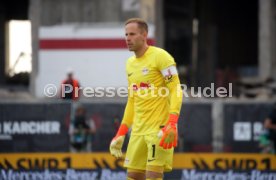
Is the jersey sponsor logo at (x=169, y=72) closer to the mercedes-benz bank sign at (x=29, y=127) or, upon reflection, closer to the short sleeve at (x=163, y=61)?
the short sleeve at (x=163, y=61)

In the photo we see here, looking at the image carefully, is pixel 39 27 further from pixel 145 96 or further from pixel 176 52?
pixel 145 96

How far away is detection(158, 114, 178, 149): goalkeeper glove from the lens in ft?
29.2

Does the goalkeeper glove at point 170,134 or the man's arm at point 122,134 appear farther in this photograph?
the man's arm at point 122,134

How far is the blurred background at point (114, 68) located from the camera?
15.7 metres

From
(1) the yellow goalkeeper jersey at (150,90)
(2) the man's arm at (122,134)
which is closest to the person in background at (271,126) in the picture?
(2) the man's arm at (122,134)

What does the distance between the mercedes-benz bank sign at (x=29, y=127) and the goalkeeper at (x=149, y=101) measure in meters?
6.49

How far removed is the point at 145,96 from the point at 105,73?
15.9 m

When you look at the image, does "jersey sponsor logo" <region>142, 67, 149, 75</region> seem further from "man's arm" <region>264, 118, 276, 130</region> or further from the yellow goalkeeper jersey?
"man's arm" <region>264, 118, 276, 130</region>

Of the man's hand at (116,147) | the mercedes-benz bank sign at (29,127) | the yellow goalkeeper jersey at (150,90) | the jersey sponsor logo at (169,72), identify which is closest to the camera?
the jersey sponsor logo at (169,72)

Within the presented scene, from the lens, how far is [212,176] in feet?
50.2

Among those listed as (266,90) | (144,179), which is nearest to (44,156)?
(144,179)

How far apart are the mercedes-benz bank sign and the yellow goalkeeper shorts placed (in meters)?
6.53

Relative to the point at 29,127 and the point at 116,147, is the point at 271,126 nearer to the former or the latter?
the point at 29,127

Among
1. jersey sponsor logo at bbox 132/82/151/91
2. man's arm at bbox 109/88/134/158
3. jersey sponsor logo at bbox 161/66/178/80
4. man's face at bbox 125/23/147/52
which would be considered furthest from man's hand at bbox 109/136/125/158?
man's face at bbox 125/23/147/52
